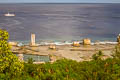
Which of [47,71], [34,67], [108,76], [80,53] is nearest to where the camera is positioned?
[108,76]

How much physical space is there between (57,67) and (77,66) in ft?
4.42

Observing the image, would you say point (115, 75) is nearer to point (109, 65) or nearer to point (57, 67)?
point (109, 65)

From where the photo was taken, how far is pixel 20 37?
2432 inches

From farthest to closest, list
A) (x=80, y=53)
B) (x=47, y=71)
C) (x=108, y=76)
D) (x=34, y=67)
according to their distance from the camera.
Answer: (x=80, y=53)
(x=34, y=67)
(x=47, y=71)
(x=108, y=76)

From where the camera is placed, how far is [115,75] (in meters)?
11.4

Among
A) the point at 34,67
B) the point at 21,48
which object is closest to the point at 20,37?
the point at 21,48

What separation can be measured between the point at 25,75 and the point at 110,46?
2798 cm

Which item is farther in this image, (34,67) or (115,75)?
(34,67)

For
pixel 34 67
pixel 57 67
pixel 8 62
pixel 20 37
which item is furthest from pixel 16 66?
pixel 20 37

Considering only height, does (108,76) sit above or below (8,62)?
below

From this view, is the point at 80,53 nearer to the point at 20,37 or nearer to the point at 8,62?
the point at 8,62

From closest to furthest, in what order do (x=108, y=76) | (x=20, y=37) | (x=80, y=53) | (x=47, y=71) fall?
(x=108, y=76), (x=47, y=71), (x=80, y=53), (x=20, y=37)

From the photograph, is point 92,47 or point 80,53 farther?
point 92,47

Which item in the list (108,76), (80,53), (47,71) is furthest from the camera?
(80,53)
